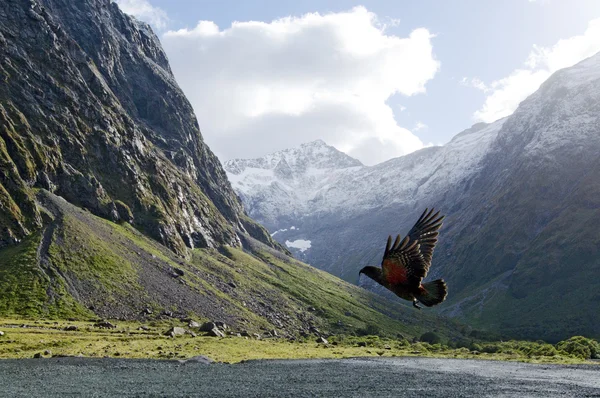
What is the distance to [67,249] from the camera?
409 feet

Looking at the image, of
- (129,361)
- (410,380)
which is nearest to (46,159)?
(129,361)

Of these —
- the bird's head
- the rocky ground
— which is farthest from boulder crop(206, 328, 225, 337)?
the bird's head

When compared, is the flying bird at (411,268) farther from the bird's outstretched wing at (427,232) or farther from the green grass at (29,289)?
the green grass at (29,289)

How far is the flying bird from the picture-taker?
37.3 feet

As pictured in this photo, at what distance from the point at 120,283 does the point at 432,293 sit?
124 meters

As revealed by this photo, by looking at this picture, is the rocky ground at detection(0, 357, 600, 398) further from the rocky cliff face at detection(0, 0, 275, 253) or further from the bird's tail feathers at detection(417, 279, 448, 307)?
the rocky cliff face at detection(0, 0, 275, 253)

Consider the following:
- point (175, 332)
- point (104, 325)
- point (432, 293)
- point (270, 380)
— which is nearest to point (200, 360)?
point (270, 380)

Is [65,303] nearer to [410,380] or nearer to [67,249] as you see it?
[67,249]

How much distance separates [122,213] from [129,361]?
372ft

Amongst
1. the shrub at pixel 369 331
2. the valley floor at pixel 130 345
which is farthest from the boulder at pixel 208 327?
the shrub at pixel 369 331

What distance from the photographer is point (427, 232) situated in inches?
482

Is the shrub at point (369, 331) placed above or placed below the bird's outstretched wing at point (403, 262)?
below

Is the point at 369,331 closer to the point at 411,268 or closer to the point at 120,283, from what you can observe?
the point at 120,283

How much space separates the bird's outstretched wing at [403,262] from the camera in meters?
11.6
